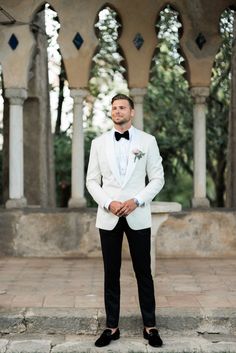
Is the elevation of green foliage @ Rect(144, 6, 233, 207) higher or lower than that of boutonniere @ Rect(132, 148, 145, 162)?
higher

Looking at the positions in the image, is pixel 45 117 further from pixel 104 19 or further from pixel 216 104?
pixel 216 104

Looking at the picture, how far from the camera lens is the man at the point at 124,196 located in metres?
4.02

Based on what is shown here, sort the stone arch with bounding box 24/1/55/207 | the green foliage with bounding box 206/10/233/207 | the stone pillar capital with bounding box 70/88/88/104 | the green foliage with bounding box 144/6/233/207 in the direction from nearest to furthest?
the stone pillar capital with bounding box 70/88/88/104 → the stone arch with bounding box 24/1/55/207 → the green foliage with bounding box 206/10/233/207 → the green foliage with bounding box 144/6/233/207

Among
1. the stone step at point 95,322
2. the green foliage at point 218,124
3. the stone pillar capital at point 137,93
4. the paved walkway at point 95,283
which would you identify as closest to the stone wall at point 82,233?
the paved walkway at point 95,283

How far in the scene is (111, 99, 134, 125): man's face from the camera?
4.00 m

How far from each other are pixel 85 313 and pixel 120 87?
11.5m

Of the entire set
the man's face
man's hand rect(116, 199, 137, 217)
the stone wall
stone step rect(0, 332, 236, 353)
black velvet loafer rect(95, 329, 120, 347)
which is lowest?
stone step rect(0, 332, 236, 353)

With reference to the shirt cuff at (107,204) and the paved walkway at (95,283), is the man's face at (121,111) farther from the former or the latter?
the paved walkway at (95,283)

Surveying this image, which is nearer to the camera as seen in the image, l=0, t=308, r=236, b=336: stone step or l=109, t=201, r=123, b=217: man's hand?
l=109, t=201, r=123, b=217: man's hand

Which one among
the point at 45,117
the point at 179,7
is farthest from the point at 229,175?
the point at 45,117

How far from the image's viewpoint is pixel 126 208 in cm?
392

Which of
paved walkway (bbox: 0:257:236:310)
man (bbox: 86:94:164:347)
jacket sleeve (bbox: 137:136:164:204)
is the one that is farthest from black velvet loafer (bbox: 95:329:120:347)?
jacket sleeve (bbox: 137:136:164:204)

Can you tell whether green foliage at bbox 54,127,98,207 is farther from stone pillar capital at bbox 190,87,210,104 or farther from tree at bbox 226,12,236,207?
stone pillar capital at bbox 190,87,210,104

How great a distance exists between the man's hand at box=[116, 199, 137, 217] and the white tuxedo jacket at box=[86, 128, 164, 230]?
55 millimetres
